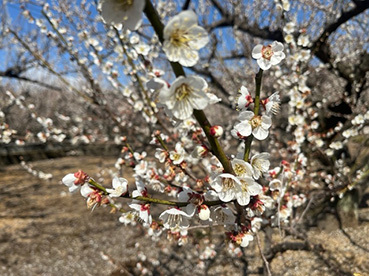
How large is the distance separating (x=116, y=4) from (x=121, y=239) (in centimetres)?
463

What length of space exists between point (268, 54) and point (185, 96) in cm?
37

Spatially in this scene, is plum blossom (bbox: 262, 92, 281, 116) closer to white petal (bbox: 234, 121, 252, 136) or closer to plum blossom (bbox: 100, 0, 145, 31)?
A: white petal (bbox: 234, 121, 252, 136)

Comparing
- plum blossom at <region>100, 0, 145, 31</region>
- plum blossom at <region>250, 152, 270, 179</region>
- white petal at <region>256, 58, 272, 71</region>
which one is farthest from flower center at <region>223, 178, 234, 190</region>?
plum blossom at <region>100, 0, 145, 31</region>

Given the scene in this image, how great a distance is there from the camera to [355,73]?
3469 mm

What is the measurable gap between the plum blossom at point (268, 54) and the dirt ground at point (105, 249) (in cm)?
222

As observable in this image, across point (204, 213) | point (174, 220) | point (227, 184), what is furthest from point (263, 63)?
point (174, 220)

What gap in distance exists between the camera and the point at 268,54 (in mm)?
859

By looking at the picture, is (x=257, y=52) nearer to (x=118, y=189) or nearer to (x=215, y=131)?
(x=215, y=131)

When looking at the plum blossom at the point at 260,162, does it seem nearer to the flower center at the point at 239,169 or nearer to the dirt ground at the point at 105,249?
the flower center at the point at 239,169

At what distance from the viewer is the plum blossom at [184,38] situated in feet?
2.08

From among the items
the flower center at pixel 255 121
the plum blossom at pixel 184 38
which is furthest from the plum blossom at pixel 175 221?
the plum blossom at pixel 184 38

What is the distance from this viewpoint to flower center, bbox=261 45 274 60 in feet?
2.81

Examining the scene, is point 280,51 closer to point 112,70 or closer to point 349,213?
point 112,70

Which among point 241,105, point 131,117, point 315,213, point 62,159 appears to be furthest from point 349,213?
point 62,159
